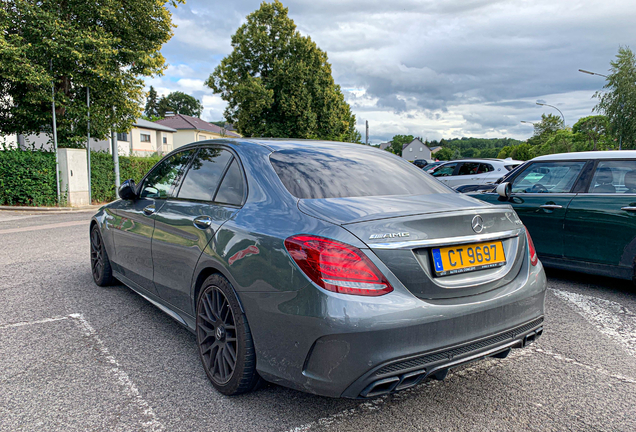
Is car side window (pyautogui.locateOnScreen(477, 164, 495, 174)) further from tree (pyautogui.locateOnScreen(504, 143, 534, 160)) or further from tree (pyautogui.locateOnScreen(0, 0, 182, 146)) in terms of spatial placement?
tree (pyautogui.locateOnScreen(504, 143, 534, 160))

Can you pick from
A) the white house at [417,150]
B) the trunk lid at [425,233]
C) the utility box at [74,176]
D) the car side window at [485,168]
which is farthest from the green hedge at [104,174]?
the white house at [417,150]

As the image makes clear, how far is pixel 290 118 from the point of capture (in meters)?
36.2

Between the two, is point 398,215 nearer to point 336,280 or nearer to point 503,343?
point 336,280

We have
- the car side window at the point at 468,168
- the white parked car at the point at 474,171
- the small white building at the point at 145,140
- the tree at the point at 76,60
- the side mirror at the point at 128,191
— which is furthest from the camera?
the small white building at the point at 145,140

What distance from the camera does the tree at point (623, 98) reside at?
40531mm

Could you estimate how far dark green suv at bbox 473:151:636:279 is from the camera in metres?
4.93

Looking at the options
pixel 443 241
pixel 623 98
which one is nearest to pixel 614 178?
pixel 443 241

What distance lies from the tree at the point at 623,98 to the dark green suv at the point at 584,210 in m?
42.9

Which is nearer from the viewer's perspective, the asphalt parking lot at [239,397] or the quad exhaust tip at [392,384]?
the quad exhaust tip at [392,384]

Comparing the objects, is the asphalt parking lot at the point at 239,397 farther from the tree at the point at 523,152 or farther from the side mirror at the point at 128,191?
the tree at the point at 523,152

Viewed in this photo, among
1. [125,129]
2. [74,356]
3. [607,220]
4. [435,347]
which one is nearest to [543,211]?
[607,220]

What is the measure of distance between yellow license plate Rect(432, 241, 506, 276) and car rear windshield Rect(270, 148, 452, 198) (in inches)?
26.5

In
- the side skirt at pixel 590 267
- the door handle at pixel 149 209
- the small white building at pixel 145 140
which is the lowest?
the side skirt at pixel 590 267

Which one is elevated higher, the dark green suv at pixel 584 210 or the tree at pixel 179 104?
the tree at pixel 179 104
